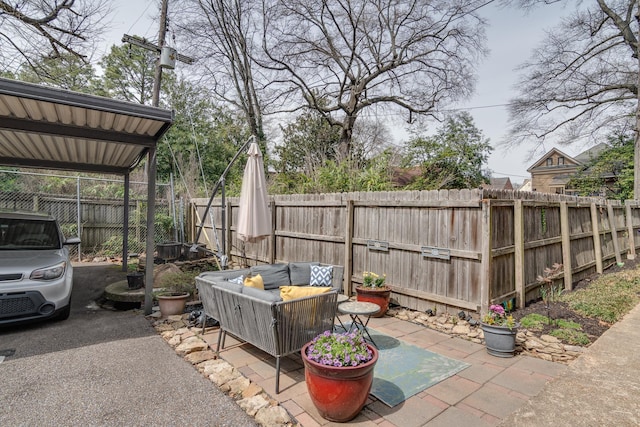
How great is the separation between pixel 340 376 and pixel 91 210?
35.1 ft

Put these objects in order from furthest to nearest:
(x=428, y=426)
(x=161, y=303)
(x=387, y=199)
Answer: (x=387, y=199) < (x=161, y=303) < (x=428, y=426)

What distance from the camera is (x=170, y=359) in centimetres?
365

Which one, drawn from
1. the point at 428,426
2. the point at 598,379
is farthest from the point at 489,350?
the point at 428,426

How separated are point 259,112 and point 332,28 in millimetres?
5516

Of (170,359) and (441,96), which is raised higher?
(441,96)

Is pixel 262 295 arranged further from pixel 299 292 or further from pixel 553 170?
pixel 553 170

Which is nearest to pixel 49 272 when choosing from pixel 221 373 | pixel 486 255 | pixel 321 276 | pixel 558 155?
pixel 221 373

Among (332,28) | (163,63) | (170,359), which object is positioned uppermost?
(332,28)

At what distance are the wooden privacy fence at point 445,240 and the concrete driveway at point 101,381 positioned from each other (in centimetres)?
336

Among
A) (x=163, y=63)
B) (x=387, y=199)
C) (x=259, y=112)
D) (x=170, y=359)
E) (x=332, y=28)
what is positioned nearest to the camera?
(x=170, y=359)

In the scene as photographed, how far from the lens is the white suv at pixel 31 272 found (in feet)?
13.7

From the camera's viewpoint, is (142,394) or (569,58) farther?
(569,58)

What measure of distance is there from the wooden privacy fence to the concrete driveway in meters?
3.36

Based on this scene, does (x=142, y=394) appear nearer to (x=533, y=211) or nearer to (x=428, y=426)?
(x=428, y=426)
